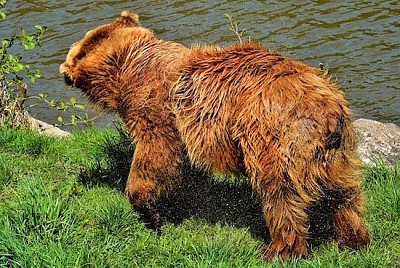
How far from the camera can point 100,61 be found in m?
5.87

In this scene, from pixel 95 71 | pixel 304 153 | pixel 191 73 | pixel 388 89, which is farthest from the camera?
pixel 388 89

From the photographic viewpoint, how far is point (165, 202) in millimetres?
6066

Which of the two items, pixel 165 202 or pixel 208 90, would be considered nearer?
pixel 208 90

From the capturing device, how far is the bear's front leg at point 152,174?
5445 millimetres

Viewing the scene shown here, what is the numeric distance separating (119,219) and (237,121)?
1.34 m

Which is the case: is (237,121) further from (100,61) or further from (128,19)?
(128,19)

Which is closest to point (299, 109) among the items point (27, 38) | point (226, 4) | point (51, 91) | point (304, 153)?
point (304, 153)

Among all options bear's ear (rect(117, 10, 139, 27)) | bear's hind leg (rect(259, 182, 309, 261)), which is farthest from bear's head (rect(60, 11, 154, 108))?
bear's hind leg (rect(259, 182, 309, 261))

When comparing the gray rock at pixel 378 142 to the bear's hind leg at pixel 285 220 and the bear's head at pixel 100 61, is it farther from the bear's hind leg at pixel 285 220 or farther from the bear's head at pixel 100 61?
the bear's head at pixel 100 61

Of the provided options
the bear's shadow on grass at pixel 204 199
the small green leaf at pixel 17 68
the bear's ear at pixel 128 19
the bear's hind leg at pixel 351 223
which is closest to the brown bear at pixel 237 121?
the bear's hind leg at pixel 351 223

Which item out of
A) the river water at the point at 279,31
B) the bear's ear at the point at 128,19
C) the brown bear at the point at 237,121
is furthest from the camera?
the river water at the point at 279,31

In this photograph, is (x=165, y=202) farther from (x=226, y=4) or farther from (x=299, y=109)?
(x=226, y=4)

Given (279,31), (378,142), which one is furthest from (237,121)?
(279,31)

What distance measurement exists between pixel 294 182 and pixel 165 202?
1763 millimetres
